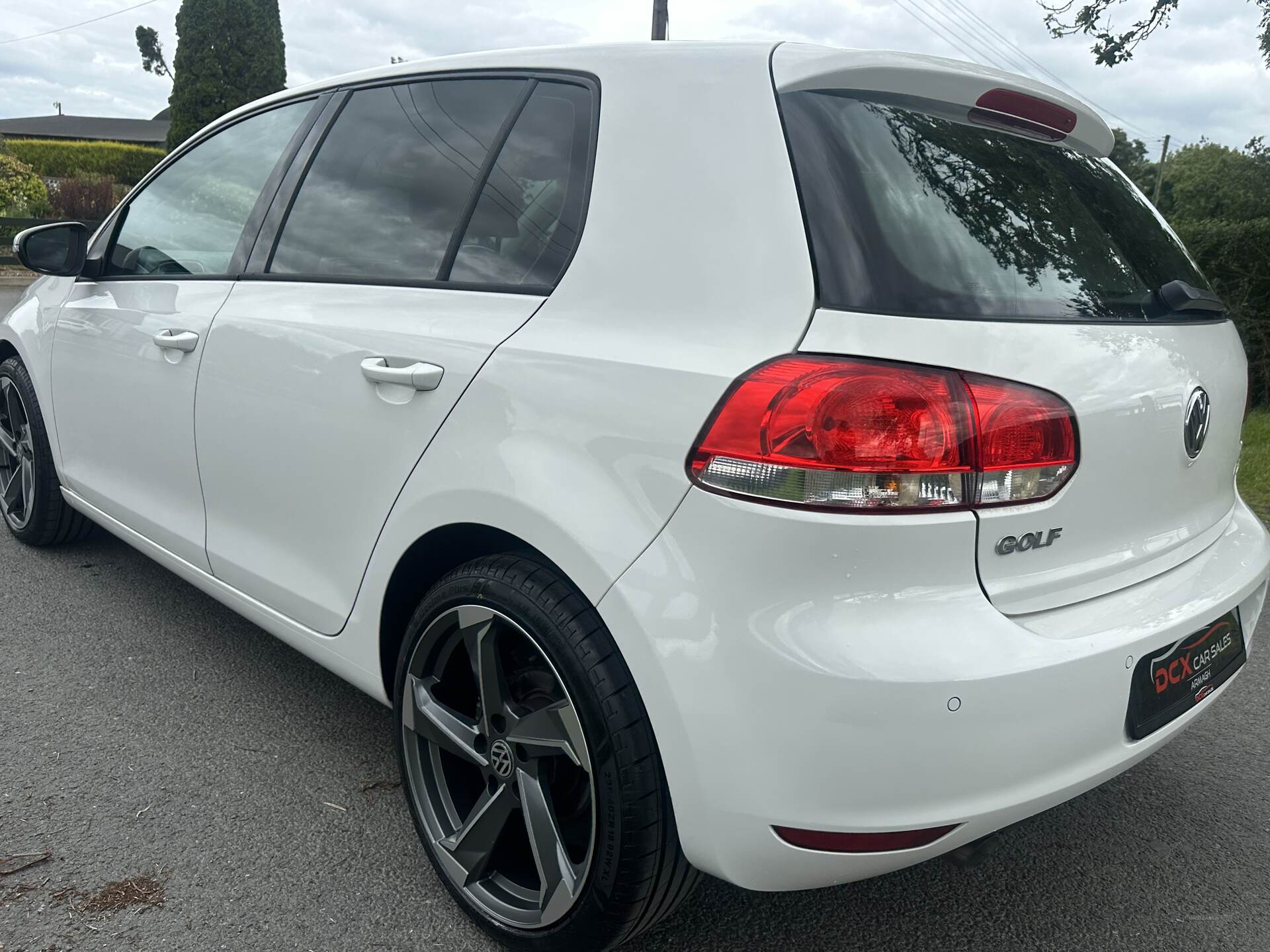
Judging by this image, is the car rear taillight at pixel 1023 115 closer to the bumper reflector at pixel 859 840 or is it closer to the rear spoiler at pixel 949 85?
the rear spoiler at pixel 949 85

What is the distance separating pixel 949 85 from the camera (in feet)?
6.09

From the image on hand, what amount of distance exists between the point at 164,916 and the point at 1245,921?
2.17 m

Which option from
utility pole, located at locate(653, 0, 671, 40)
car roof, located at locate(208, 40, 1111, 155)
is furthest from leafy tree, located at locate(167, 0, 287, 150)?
car roof, located at locate(208, 40, 1111, 155)

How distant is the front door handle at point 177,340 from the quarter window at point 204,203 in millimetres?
196

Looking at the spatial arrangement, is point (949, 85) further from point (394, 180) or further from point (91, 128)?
point (91, 128)

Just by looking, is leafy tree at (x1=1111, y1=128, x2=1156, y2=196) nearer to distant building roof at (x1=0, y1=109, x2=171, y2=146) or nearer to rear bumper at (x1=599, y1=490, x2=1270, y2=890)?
rear bumper at (x1=599, y1=490, x2=1270, y2=890)

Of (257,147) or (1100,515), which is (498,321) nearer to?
(1100,515)

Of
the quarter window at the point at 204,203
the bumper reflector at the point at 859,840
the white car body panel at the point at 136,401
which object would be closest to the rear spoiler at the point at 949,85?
the bumper reflector at the point at 859,840

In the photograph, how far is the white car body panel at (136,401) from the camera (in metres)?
2.80

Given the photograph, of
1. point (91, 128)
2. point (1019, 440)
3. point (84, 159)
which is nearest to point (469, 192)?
point (1019, 440)

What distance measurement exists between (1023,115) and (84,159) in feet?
159

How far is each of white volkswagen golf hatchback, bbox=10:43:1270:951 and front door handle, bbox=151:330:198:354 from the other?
12.1 inches

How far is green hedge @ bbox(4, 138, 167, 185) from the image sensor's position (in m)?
41.7

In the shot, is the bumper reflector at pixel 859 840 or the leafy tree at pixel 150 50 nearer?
the bumper reflector at pixel 859 840
